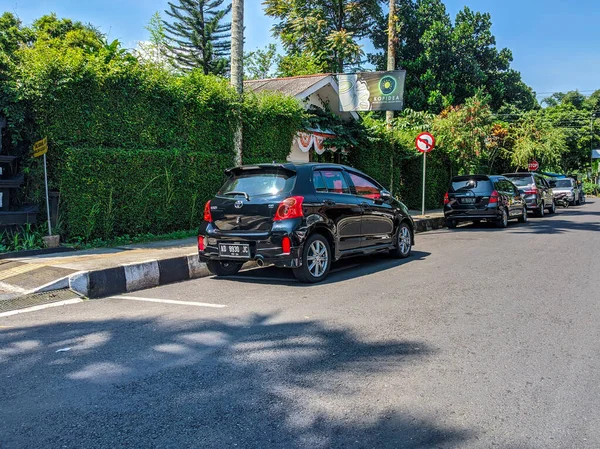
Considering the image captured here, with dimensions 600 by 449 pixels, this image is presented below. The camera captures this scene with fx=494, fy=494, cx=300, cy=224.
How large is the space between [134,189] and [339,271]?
4.68 meters

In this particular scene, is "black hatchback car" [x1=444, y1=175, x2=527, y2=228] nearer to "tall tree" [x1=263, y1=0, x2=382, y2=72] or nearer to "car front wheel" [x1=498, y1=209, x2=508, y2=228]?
"car front wheel" [x1=498, y1=209, x2=508, y2=228]

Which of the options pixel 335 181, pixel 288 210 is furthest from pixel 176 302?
pixel 335 181

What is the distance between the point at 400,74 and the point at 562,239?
8.01m

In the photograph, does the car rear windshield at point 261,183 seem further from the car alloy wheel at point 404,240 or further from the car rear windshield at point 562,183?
the car rear windshield at point 562,183

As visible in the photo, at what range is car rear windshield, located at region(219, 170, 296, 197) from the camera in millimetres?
7266

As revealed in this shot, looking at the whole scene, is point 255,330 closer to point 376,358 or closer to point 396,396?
point 376,358

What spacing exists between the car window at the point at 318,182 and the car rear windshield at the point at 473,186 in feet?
29.4

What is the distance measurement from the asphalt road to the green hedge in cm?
350

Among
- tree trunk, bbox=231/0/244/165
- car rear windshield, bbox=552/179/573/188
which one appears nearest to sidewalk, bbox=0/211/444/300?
tree trunk, bbox=231/0/244/165

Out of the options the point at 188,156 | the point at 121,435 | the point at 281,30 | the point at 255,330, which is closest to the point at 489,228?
the point at 188,156

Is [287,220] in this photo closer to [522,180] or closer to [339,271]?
[339,271]

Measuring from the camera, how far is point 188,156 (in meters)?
11.2

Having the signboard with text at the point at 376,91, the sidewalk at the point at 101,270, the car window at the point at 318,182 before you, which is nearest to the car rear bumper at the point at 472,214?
the signboard with text at the point at 376,91

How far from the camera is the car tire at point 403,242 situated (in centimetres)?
946
